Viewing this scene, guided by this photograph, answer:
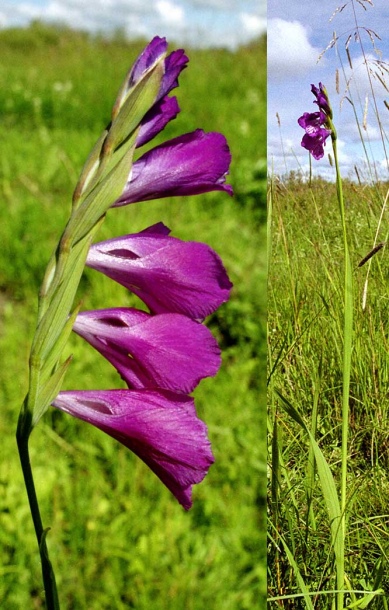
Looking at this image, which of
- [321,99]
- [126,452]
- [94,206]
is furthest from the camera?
[126,452]

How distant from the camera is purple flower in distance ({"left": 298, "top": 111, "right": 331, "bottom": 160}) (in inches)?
26.3

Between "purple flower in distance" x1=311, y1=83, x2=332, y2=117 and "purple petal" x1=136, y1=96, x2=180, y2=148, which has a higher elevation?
"purple flower in distance" x1=311, y1=83, x2=332, y2=117

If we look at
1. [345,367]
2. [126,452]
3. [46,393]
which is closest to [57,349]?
[46,393]

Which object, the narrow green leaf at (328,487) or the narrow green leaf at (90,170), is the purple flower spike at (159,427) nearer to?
the narrow green leaf at (90,170)

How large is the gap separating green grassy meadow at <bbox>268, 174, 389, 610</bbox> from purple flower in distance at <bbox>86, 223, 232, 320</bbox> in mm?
305

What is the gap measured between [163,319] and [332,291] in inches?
12.6

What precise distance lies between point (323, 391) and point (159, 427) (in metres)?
0.32

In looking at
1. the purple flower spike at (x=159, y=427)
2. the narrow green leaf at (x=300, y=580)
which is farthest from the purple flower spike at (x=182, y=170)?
the narrow green leaf at (x=300, y=580)

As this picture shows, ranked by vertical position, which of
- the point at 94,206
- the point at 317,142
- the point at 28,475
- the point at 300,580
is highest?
the point at 317,142

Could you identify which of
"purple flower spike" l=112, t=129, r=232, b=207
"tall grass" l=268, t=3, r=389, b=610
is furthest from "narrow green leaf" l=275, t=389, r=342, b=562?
"purple flower spike" l=112, t=129, r=232, b=207

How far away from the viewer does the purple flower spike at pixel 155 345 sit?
16.0 inches

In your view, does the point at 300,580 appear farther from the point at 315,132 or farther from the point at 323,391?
the point at 315,132

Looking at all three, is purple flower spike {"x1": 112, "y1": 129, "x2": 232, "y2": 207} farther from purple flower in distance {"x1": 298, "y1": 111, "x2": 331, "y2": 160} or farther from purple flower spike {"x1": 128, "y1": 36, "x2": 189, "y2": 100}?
purple flower in distance {"x1": 298, "y1": 111, "x2": 331, "y2": 160}

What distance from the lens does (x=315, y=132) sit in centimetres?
67
